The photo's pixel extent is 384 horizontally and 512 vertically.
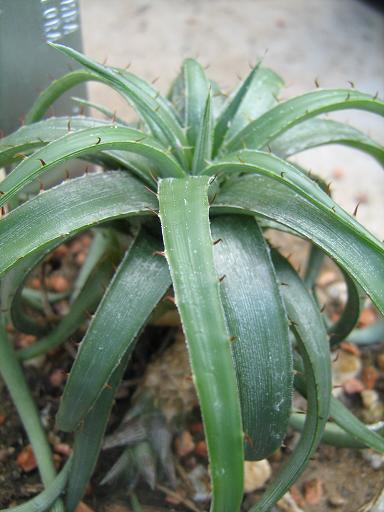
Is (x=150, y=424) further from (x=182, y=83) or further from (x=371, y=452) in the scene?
(x=182, y=83)

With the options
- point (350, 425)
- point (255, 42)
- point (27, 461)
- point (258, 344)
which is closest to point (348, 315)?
point (350, 425)

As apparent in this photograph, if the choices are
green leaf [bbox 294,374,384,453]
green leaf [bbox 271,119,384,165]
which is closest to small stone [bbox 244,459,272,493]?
green leaf [bbox 294,374,384,453]

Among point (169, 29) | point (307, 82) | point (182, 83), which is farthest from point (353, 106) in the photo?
point (169, 29)

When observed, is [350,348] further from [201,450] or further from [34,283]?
[34,283]

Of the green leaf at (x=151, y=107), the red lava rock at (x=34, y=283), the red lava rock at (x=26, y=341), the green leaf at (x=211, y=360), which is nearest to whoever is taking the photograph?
the green leaf at (x=211, y=360)

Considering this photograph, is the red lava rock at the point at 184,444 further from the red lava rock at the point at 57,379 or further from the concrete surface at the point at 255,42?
the concrete surface at the point at 255,42

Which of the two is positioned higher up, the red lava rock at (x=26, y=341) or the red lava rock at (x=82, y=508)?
the red lava rock at (x=26, y=341)

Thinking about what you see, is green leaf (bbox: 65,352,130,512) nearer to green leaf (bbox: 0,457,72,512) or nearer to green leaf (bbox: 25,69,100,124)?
green leaf (bbox: 0,457,72,512)

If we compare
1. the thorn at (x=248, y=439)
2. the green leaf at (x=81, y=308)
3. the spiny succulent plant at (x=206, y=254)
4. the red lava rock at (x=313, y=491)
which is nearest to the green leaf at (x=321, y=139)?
the spiny succulent plant at (x=206, y=254)
